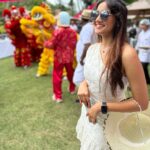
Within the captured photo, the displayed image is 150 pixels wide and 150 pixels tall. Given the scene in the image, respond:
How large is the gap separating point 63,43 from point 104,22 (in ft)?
13.7

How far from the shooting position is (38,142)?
433 centimetres

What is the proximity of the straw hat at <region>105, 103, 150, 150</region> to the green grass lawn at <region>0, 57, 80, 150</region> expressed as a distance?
223cm

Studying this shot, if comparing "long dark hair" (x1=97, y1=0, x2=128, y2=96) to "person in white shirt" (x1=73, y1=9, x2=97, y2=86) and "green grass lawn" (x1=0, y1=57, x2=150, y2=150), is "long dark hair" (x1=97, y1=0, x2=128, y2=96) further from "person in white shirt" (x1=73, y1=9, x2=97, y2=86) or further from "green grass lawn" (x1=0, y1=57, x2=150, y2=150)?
"person in white shirt" (x1=73, y1=9, x2=97, y2=86)

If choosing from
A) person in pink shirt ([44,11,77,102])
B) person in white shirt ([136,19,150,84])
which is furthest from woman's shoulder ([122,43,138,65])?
person in white shirt ([136,19,150,84])

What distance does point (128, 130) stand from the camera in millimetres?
1940

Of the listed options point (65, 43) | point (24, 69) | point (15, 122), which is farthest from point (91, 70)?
point (24, 69)

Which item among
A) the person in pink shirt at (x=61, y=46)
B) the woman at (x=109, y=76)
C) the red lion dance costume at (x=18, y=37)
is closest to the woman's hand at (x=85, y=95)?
the woman at (x=109, y=76)

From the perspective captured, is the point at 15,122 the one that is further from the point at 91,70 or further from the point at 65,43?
the point at 91,70

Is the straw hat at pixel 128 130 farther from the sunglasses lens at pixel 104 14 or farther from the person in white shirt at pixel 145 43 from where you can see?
the person in white shirt at pixel 145 43

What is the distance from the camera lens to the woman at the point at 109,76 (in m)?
1.87

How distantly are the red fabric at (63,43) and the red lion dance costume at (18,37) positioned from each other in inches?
164

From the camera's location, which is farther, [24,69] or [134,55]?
[24,69]

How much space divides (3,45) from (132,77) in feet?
43.2

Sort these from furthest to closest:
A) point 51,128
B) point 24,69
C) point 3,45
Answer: point 3,45 → point 24,69 → point 51,128
